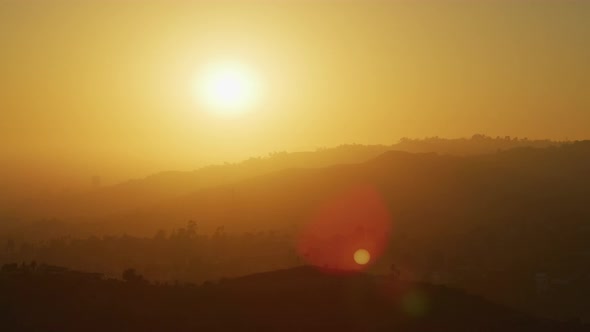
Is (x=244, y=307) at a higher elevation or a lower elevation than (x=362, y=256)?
lower

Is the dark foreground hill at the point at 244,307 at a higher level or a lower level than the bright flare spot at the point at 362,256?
lower

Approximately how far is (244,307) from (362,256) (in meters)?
73.8

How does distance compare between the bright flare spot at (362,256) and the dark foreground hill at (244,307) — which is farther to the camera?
the bright flare spot at (362,256)

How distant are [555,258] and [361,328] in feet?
238

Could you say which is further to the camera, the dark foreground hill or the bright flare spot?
the bright flare spot

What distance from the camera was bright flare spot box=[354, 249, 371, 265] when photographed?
337ft

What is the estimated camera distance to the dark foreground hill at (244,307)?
3144cm

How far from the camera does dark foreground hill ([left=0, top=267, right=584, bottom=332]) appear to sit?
31.4m

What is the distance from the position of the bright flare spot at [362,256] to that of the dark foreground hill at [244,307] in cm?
6297

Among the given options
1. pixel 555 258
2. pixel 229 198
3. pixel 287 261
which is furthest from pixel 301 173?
pixel 555 258

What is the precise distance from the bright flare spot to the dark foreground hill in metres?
63.0

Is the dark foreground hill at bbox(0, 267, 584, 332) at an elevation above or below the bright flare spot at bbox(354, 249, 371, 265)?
below

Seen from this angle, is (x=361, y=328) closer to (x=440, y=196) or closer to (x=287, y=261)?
(x=287, y=261)

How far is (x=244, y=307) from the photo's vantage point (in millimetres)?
33688
